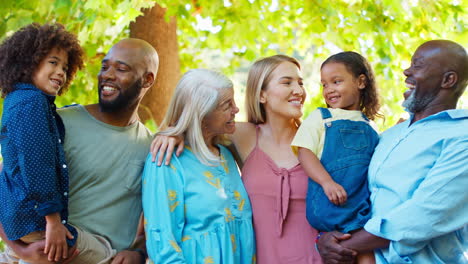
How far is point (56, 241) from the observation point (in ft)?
8.60

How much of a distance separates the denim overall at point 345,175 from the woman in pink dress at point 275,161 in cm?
15

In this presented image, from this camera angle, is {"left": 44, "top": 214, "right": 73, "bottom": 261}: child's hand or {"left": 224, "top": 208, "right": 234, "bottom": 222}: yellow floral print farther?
{"left": 224, "top": 208, "right": 234, "bottom": 222}: yellow floral print

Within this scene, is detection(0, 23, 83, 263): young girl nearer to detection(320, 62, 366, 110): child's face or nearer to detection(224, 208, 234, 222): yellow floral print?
detection(224, 208, 234, 222): yellow floral print

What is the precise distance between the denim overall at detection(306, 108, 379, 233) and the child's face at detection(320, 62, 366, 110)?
166 mm

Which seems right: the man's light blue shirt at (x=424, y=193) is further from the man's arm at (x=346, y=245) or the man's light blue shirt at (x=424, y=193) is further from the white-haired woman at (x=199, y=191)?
the white-haired woman at (x=199, y=191)

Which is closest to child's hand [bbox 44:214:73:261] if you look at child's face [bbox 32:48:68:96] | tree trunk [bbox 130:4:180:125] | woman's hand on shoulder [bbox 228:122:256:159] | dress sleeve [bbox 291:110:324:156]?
child's face [bbox 32:48:68:96]

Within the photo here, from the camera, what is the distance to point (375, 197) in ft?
9.22

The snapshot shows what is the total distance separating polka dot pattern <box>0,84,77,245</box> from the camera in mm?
2559

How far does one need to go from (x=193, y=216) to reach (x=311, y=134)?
0.80 m

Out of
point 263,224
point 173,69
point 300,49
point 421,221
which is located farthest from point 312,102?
point 421,221

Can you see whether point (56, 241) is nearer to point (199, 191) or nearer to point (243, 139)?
point (199, 191)

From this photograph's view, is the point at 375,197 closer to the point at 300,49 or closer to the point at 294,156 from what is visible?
the point at 294,156

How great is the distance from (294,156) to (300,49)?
3.38m

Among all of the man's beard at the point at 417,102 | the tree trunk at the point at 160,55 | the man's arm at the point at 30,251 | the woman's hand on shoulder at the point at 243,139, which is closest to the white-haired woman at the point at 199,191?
the woman's hand on shoulder at the point at 243,139
